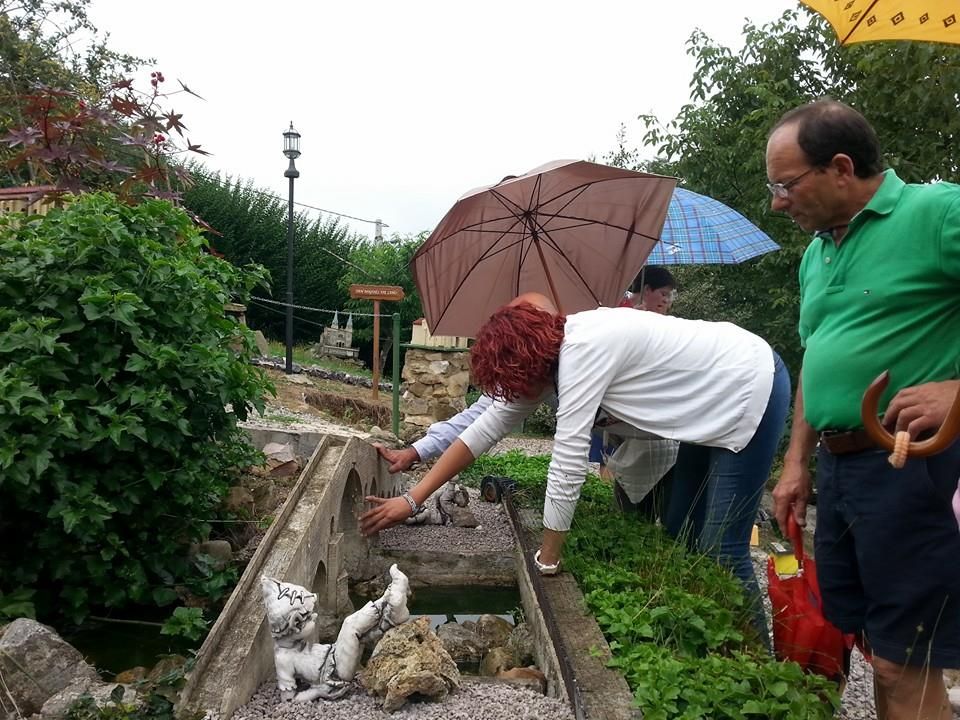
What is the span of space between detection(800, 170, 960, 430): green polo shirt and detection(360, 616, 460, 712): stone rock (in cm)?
118

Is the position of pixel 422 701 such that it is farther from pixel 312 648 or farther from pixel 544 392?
pixel 544 392

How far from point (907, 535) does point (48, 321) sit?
2.58 meters

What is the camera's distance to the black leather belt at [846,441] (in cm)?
188

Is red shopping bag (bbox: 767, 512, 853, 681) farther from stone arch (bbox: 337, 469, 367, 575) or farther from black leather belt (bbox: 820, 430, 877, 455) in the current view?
stone arch (bbox: 337, 469, 367, 575)

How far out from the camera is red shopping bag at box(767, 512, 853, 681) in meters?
2.35

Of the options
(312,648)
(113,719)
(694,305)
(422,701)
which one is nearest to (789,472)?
(422,701)

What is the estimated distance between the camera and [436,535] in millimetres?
4516

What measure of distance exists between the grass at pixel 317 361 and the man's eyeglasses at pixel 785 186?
12.6 metres

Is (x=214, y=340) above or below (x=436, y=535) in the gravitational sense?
above

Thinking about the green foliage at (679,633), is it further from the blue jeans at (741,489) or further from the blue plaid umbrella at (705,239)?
the blue plaid umbrella at (705,239)

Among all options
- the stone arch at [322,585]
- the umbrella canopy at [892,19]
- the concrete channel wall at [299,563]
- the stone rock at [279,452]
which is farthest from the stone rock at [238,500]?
the umbrella canopy at [892,19]

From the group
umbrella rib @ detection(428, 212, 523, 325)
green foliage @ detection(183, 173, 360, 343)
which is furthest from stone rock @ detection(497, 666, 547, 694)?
green foliage @ detection(183, 173, 360, 343)

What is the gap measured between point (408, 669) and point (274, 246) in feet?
57.9

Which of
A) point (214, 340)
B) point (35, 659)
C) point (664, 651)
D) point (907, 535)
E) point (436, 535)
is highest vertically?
point (214, 340)
